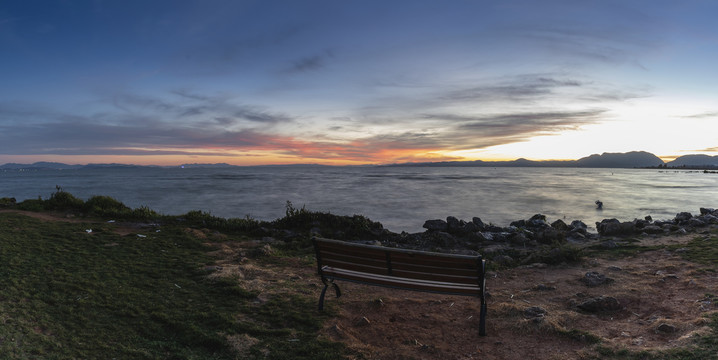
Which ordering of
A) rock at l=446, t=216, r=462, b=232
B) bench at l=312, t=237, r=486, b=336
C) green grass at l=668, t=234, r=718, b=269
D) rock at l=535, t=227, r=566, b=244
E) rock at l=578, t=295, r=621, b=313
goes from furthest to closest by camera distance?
rock at l=446, t=216, r=462, b=232 < rock at l=535, t=227, r=566, b=244 < green grass at l=668, t=234, r=718, b=269 < rock at l=578, t=295, r=621, b=313 < bench at l=312, t=237, r=486, b=336

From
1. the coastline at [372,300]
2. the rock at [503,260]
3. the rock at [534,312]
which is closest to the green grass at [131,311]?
the coastline at [372,300]

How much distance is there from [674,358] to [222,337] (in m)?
4.54

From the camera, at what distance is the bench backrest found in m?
4.40

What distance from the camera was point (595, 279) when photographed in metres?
6.21

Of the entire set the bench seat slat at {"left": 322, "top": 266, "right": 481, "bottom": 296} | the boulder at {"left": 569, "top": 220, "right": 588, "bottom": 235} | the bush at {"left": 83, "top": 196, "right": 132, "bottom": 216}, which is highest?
the bush at {"left": 83, "top": 196, "right": 132, "bottom": 216}

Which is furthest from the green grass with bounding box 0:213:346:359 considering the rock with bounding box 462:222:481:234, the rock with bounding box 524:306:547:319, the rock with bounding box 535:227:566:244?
the rock with bounding box 535:227:566:244

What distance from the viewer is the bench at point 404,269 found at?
4.39 metres

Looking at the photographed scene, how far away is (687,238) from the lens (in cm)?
1016

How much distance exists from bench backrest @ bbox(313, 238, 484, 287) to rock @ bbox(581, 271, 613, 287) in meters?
3.09

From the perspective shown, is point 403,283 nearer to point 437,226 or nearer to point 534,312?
point 534,312

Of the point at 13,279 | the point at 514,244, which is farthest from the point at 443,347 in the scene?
the point at 514,244

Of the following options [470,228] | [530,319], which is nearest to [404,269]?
[530,319]

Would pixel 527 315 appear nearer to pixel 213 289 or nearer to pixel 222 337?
pixel 222 337

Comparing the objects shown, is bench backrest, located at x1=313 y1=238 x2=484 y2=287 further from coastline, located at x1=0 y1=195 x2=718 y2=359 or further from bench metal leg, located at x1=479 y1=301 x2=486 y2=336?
coastline, located at x1=0 y1=195 x2=718 y2=359
